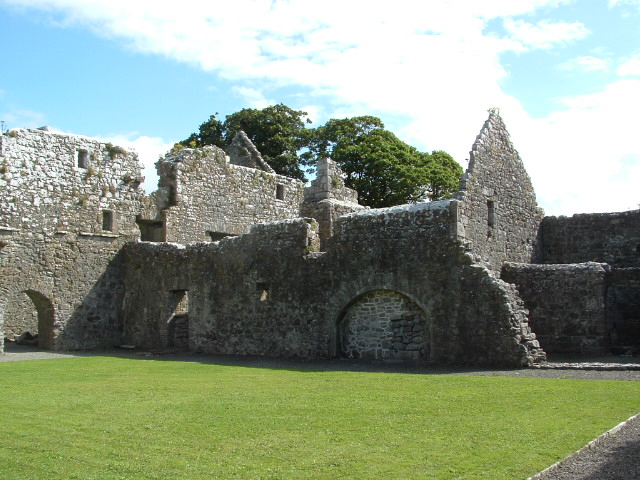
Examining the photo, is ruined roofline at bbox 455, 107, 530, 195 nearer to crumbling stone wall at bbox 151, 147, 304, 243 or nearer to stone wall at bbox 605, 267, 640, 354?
stone wall at bbox 605, 267, 640, 354

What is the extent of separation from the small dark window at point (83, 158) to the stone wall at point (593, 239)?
1414 cm

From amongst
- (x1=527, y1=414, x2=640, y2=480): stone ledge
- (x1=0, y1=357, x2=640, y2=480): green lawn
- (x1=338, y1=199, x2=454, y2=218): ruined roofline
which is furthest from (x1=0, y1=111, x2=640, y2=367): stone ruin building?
(x1=527, y1=414, x2=640, y2=480): stone ledge

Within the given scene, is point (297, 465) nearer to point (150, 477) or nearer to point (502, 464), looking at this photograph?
point (150, 477)

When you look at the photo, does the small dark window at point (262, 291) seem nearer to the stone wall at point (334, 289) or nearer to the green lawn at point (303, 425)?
the stone wall at point (334, 289)

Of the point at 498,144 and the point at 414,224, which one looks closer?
the point at 414,224

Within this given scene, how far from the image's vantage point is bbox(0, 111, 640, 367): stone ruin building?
15.9 metres

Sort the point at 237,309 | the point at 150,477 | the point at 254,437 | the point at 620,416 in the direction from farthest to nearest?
the point at 237,309
the point at 620,416
the point at 254,437
the point at 150,477

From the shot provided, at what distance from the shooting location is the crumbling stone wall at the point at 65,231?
818 inches

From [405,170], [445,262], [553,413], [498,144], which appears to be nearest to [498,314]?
[445,262]

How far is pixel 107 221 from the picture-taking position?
75.6ft

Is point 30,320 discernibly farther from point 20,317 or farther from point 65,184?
point 65,184

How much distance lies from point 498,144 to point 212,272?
8799 millimetres

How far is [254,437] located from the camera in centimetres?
818

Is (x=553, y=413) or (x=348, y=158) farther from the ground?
(x=348, y=158)
